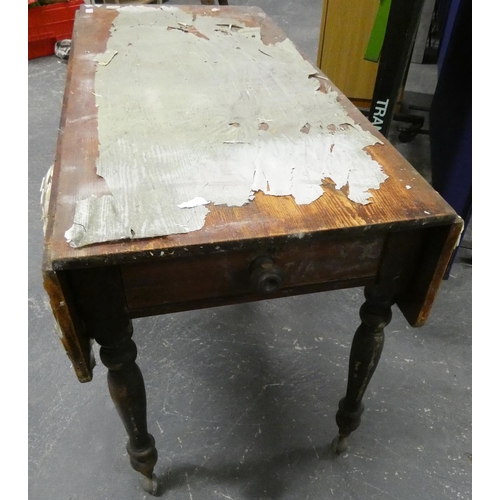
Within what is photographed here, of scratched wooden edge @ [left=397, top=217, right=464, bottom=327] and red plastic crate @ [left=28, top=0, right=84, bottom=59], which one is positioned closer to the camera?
scratched wooden edge @ [left=397, top=217, right=464, bottom=327]

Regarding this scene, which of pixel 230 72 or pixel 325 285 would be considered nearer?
pixel 325 285

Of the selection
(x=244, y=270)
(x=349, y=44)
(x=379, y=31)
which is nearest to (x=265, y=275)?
(x=244, y=270)

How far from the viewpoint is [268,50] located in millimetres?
1205

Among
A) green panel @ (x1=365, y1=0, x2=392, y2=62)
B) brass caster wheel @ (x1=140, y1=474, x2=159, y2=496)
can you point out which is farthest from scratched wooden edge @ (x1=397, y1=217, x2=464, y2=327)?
green panel @ (x1=365, y1=0, x2=392, y2=62)

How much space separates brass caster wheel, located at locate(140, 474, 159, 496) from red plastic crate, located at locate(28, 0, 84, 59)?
2832mm

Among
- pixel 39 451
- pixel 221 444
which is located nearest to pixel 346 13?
pixel 221 444

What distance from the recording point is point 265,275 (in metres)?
0.65

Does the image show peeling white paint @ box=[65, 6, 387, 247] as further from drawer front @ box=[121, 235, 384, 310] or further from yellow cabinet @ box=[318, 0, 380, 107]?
yellow cabinet @ box=[318, 0, 380, 107]

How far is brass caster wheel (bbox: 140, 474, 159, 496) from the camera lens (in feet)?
3.34

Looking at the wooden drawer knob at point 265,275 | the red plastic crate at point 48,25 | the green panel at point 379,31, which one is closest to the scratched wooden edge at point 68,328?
the wooden drawer knob at point 265,275

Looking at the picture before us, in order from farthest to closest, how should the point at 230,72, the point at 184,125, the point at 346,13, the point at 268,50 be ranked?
the point at 346,13 → the point at 268,50 → the point at 230,72 → the point at 184,125

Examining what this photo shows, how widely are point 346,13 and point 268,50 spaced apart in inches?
46.1

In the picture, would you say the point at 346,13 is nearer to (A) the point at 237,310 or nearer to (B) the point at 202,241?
(A) the point at 237,310

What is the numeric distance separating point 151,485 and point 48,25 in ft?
9.85
